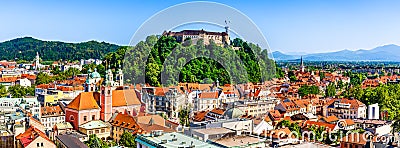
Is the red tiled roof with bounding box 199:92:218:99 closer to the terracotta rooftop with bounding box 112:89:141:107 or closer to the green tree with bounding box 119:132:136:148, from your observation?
the terracotta rooftop with bounding box 112:89:141:107

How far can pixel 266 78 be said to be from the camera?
30.4ft

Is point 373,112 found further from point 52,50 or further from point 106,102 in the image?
point 52,50

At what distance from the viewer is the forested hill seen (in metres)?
42.6

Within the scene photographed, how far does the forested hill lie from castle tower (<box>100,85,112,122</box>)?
1198 inches

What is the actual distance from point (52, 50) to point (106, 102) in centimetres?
3742

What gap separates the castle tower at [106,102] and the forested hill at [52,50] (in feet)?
99.8

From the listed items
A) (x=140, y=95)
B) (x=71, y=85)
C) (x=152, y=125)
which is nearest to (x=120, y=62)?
(x=71, y=85)

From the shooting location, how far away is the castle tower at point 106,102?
10594 millimetres

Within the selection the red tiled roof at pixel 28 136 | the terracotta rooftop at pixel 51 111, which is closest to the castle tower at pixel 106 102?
the terracotta rooftop at pixel 51 111

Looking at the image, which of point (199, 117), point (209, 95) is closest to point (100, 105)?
point (199, 117)

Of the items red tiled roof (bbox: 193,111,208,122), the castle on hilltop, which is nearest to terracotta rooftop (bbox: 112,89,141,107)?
red tiled roof (bbox: 193,111,208,122)

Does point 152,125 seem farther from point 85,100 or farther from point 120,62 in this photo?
point 120,62

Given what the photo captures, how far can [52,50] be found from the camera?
45.1 metres

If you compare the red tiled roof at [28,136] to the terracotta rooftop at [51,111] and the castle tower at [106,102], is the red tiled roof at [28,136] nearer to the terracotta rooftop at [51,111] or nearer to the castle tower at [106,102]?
the castle tower at [106,102]
